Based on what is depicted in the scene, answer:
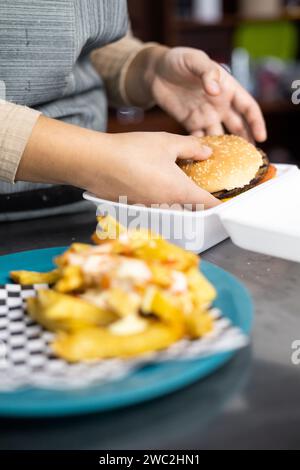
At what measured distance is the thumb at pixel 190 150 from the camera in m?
1.23

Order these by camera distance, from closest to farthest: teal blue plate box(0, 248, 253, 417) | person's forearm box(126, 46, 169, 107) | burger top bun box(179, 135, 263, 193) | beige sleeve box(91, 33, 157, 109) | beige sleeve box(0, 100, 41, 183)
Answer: teal blue plate box(0, 248, 253, 417) → beige sleeve box(0, 100, 41, 183) → burger top bun box(179, 135, 263, 193) → person's forearm box(126, 46, 169, 107) → beige sleeve box(91, 33, 157, 109)

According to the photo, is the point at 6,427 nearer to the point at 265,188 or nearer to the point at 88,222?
the point at 265,188

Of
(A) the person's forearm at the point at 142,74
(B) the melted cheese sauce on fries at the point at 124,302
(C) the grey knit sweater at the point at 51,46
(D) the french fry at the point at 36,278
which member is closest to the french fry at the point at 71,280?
(B) the melted cheese sauce on fries at the point at 124,302

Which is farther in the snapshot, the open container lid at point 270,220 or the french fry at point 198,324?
the open container lid at point 270,220

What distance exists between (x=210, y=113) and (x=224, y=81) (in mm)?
110

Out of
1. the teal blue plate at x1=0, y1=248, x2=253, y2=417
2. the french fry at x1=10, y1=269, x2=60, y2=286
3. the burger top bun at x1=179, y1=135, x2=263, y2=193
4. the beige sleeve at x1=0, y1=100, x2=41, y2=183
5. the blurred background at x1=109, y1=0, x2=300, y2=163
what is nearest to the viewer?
the teal blue plate at x1=0, y1=248, x2=253, y2=417

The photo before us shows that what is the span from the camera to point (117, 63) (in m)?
1.96

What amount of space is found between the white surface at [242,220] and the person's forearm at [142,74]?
69cm

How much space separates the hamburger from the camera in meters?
1.33

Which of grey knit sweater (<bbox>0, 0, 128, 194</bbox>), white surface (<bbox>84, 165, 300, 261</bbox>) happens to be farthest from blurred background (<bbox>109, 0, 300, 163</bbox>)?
white surface (<bbox>84, 165, 300, 261</bbox>)

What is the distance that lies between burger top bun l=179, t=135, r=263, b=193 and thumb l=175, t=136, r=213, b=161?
0.10ft

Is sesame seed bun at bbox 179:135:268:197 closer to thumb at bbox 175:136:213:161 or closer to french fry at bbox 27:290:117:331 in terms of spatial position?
thumb at bbox 175:136:213:161

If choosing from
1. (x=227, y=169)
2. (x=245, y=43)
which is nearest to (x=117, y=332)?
(x=227, y=169)

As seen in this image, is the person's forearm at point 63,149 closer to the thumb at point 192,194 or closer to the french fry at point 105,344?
the thumb at point 192,194
